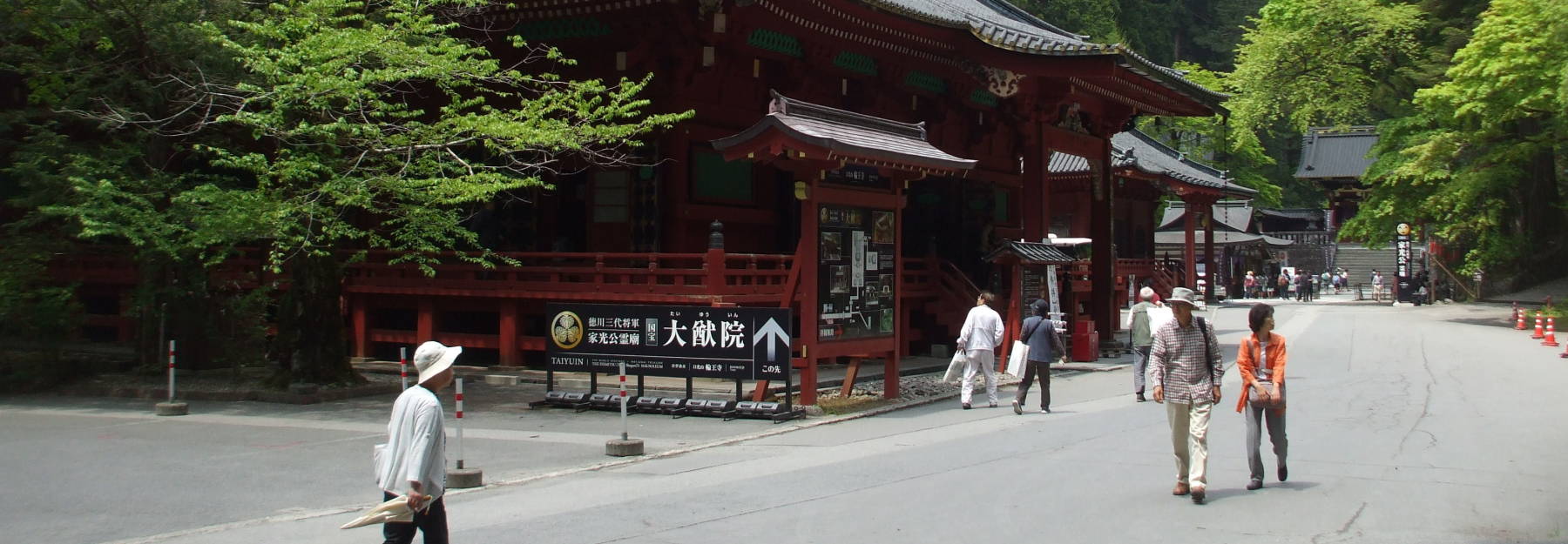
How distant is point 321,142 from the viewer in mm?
14898

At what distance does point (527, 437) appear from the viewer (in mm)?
12906

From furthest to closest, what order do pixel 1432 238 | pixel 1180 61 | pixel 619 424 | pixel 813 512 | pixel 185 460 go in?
pixel 1180 61 → pixel 1432 238 → pixel 619 424 → pixel 185 460 → pixel 813 512

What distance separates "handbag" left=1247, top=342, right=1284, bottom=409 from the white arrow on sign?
18.8 ft

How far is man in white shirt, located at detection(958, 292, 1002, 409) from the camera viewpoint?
1543cm

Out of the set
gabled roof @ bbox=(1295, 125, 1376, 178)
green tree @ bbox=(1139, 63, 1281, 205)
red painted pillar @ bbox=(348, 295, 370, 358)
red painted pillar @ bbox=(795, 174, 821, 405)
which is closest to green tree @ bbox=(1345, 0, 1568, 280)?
green tree @ bbox=(1139, 63, 1281, 205)

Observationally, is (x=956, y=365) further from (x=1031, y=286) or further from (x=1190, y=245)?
(x=1190, y=245)

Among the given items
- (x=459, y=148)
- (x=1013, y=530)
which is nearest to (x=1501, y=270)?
(x=459, y=148)

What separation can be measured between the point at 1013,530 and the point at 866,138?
25.5 ft

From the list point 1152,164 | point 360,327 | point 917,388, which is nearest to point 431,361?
point 917,388

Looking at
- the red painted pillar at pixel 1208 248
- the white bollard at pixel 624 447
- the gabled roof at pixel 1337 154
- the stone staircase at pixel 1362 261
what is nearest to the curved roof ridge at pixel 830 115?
the white bollard at pixel 624 447

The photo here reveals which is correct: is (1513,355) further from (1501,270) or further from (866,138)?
(1501,270)

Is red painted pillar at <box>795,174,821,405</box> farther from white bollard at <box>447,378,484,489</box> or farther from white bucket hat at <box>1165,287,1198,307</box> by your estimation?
white bucket hat at <box>1165,287,1198,307</box>

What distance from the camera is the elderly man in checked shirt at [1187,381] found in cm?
889

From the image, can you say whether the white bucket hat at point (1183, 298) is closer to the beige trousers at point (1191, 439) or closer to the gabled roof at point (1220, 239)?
the beige trousers at point (1191, 439)
